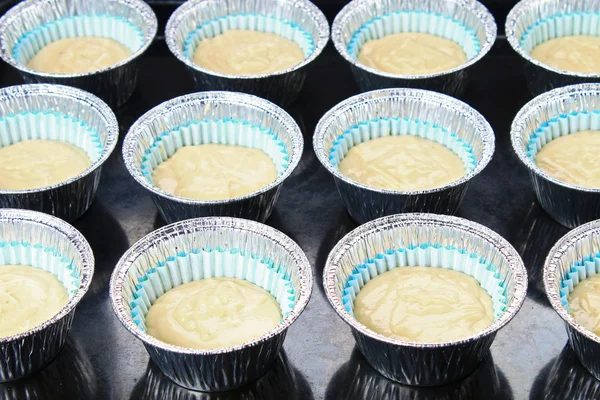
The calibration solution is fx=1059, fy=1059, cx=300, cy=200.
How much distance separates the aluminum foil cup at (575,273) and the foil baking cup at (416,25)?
2.92ft

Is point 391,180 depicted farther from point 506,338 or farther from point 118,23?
point 118,23

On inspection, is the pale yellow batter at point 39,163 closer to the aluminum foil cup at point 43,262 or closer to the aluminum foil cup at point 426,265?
the aluminum foil cup at point 43,262

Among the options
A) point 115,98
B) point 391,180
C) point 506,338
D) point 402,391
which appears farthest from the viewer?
point 115,98

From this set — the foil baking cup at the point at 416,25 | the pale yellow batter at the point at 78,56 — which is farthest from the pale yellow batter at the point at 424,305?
the pale yellow batter at the point at 78,56

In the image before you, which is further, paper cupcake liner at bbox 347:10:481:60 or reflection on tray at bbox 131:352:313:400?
paper cupcake liner at bbox 347:10:481:60

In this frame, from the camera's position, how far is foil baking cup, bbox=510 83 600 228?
10.2 feet

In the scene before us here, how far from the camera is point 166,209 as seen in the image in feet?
10.3

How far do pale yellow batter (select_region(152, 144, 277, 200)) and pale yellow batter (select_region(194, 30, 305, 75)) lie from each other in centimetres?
45

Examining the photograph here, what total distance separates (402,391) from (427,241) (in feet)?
1.43

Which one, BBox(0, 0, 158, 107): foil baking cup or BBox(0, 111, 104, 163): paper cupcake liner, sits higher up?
BBox(0, 0, 158, 107): foil baking cup

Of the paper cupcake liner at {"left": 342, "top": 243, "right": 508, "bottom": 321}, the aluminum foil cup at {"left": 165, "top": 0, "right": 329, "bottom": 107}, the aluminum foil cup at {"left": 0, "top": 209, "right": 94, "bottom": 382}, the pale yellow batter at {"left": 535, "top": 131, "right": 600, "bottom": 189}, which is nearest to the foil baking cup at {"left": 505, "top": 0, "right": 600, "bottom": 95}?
the pale yellow batter at {"left": 535, "top": 131, "right": 600, "bottom": 189}

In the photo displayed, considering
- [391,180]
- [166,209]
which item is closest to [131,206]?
[166,209]

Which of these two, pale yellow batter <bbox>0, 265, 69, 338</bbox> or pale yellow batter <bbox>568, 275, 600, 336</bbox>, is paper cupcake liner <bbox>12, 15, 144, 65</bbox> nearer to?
pale yellow batter <bbox>0, 265, 69, 338</bbox>

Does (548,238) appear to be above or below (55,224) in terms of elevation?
below
